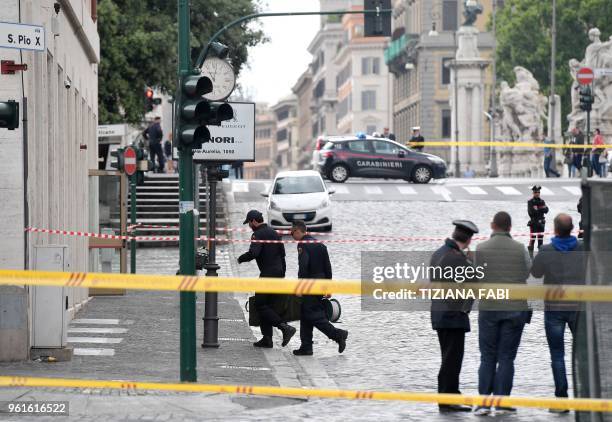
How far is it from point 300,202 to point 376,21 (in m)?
5.26

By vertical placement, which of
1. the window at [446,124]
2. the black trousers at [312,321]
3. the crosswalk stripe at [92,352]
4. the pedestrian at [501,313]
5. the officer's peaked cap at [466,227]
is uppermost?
the window at [446,124]

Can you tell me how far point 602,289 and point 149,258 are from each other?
82.4 feet

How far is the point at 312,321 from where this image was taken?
18.7 metres

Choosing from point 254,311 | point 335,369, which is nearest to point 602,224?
point 335,369

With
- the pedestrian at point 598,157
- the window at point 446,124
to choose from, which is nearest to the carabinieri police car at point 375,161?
the pedestrian at point 598,157

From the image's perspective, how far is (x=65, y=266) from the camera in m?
16.5

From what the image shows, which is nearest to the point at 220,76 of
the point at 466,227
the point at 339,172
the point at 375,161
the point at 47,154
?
the point at 47,154

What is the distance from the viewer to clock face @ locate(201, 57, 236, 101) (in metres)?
20.1

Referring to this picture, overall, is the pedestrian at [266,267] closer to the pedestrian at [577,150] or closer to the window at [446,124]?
the pedestrian at [577,150]

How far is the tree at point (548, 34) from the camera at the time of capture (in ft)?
302

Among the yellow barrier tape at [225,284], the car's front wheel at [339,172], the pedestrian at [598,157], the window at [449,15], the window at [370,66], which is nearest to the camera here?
the yellow barrier tape at [225,284]

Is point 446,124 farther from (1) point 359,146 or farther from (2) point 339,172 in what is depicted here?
(1) point 359,146

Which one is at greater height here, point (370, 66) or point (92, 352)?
point (370, 66)

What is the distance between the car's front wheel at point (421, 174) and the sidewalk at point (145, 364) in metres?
24.9
